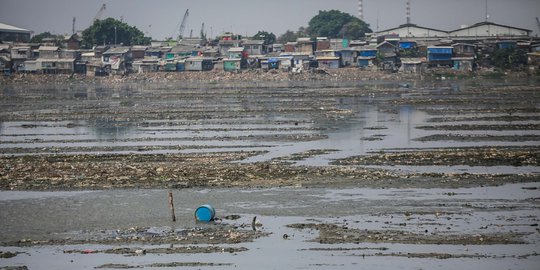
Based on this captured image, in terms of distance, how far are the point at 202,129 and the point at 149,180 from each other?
56.2 feet

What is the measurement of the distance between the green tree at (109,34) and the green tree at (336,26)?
118ft

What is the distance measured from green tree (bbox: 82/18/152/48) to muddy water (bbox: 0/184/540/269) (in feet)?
341

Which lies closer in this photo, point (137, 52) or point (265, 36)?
point (137, 52)

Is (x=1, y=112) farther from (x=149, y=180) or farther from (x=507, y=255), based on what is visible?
(x=507, y=255)

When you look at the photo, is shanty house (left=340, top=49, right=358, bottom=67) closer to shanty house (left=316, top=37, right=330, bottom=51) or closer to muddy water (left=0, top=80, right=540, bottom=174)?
shanty house (left=316, top=37, right=330, bottom=51)

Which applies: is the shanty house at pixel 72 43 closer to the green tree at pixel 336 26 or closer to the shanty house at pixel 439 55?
the green tree at pixel 336 26

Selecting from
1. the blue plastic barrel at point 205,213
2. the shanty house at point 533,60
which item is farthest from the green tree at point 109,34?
the blue plastic barrel at point 205,213

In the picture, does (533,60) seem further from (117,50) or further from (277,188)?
(277,188)

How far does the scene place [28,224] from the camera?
78.9 feet

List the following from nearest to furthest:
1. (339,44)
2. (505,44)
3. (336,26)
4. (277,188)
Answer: (277,188) < (505,44) < (339,44) < (336,26)

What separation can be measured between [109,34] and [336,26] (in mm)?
43711

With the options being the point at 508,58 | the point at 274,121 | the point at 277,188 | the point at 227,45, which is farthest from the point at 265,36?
the point at 277,188

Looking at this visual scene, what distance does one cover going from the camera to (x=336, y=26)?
154750 millimetres

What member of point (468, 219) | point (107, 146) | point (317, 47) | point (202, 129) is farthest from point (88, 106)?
point (317, 47)
